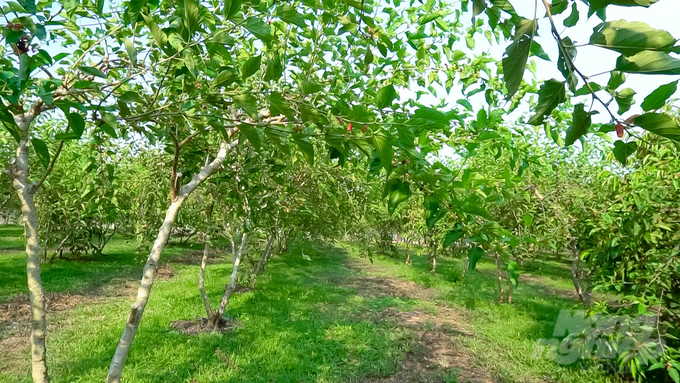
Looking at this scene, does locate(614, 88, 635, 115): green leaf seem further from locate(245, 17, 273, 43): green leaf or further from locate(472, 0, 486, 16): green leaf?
locate(245, 17, 273, 43): green leaf

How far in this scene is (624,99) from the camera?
60 cm

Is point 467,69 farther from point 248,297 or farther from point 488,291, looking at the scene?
point 488,291

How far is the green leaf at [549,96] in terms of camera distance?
1.69ft

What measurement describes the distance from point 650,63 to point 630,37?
4 centimetres

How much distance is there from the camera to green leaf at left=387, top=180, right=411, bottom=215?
1.09m

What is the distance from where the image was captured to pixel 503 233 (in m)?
1.12

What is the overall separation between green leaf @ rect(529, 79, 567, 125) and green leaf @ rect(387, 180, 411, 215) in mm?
580

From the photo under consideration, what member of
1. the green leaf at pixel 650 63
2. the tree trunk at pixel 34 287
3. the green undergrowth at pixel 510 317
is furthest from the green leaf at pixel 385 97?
the green undergrowth at pixel 510 317

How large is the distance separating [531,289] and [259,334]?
333 inches

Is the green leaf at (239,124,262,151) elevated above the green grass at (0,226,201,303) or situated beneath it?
elevated above

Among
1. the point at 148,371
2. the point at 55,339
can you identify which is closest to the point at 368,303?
the point at 148,371

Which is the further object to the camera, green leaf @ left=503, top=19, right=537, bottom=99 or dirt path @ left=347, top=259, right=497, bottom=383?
dirt path @ left=347, top=259, right=497, bottom=383

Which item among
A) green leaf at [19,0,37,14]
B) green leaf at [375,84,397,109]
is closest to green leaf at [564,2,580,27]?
green leaf at [375,84,397,109]

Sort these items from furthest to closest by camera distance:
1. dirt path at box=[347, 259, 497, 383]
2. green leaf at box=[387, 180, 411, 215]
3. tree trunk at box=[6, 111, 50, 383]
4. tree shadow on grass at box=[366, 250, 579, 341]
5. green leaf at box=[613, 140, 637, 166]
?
tree shadow on grass at box=[366, 250, 579, 341], dirt path at box=[347, 259, 497, 383], tree trunk at box=[6, 111, 50, 383], green leaf at box=[387, 180, 411, 215], green leaf at box=[613, 140, 637, 166]
